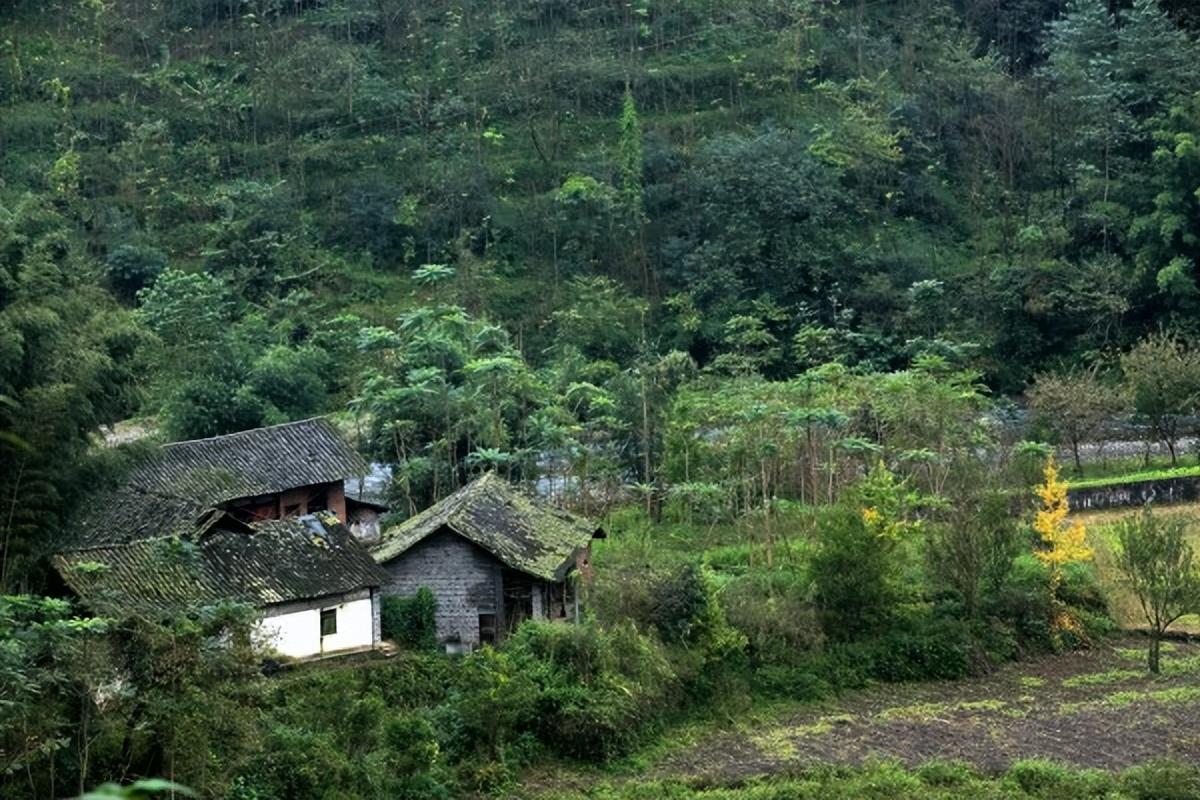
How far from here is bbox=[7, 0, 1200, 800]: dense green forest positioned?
24.0m

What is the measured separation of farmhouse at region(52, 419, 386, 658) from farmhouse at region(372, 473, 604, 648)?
3.45 feet

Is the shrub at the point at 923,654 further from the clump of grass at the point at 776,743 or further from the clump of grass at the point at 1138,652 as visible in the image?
the clump of grass at the point at 776,743

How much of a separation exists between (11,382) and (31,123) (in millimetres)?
33798

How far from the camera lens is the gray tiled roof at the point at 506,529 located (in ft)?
95.9

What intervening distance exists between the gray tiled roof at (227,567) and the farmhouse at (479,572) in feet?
3.06

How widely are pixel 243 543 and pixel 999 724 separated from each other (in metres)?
12.4

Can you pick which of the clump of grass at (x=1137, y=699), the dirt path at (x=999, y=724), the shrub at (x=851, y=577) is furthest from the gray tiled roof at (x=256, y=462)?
the clump of grass at (x=1137, y=699)

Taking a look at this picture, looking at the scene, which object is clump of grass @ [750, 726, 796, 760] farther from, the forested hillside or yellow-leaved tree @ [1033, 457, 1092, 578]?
the forested hillside

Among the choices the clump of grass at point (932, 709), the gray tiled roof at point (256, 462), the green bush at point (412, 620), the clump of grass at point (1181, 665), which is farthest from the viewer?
the gray tiled roof at point (256, 462)

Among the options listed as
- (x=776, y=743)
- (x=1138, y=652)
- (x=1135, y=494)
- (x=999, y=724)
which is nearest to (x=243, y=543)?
(x=776, y=743)

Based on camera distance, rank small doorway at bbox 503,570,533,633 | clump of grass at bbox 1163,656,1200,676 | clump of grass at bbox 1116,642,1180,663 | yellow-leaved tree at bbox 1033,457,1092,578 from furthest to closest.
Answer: yellow-leaved tree at bbox 1033,457,1092,578
clump of grass at bbox 1116,642,1180,663
clump of grass at bbox 1163,656,1200,676
small doorway at bbox 503,570,533,633

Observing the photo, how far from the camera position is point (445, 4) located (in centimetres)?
6041

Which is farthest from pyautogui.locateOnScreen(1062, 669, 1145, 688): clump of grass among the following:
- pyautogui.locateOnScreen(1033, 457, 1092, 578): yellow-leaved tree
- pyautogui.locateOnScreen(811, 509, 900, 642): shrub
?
pyautogui.locateOnScreen(811, 509, 900, 642): shrub

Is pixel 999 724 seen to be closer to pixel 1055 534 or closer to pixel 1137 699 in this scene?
pixel 1137 699
